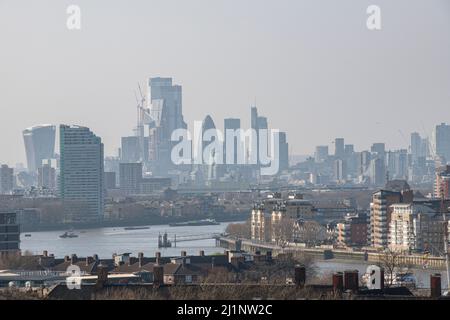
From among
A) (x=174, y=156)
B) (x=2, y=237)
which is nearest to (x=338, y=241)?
(x=2, y=237)

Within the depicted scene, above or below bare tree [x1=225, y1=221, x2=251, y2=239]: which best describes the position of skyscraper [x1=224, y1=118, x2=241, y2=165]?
above

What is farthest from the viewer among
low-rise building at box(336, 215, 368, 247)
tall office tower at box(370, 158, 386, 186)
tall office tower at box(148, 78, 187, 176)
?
tall office tower at box(148, 78, 187, 176)

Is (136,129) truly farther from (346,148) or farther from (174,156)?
(346,148)

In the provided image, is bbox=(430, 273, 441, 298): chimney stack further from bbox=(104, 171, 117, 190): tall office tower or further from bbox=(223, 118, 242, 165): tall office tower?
bbox=(104, 171, 117, 190): tall office tower

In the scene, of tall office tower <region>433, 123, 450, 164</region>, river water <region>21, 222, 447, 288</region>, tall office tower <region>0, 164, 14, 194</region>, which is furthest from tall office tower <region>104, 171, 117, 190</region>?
river water <region>21, 222, 447, 288</region>

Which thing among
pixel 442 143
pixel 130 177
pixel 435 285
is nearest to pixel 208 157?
pixel 130 177

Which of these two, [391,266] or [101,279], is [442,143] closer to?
[391,266]
